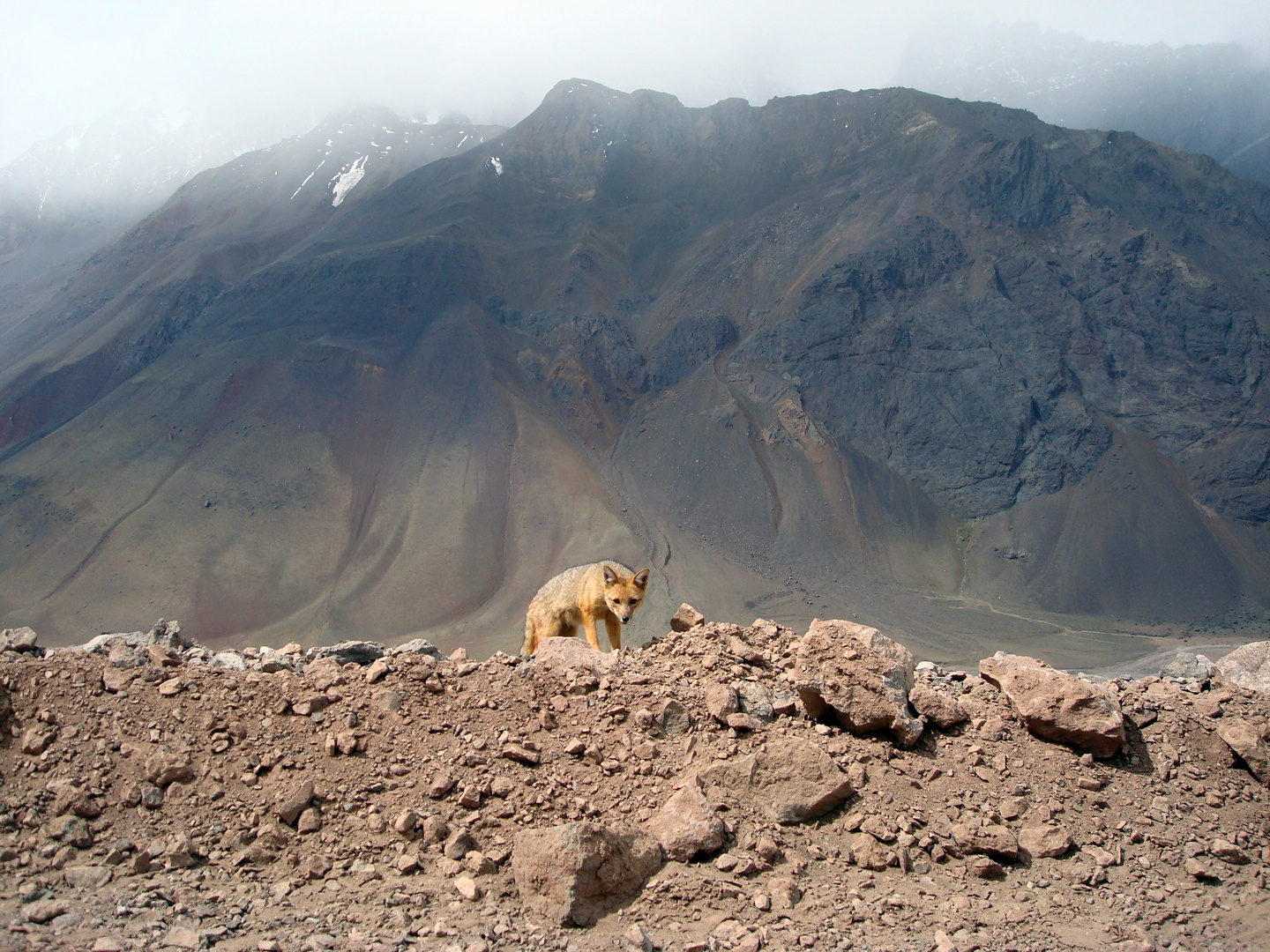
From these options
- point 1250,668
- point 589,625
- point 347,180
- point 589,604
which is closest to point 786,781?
point 589,625

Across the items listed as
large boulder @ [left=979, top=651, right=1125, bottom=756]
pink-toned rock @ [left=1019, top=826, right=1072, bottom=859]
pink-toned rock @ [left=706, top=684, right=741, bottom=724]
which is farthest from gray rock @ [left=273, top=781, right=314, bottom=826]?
large boulder @ [left=979, top=651, right=1125, bottom=756]

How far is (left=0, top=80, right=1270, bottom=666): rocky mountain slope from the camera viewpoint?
252 feet

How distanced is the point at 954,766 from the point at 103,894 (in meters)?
7.32

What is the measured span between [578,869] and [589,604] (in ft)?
20.5

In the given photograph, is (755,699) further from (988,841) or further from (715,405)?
(715,405)

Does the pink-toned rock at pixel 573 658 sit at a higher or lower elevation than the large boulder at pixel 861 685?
higher

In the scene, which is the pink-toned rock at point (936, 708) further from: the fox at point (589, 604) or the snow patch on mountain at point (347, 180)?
the snow patch on mountain at point (347, 180)

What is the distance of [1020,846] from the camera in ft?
23.3

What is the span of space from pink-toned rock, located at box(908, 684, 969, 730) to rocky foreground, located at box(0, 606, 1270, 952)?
31 millimetres

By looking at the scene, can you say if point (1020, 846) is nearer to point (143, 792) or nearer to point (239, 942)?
point (239, 942)

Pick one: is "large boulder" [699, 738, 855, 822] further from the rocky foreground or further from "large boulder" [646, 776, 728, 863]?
"large boulder" [646, 776, 728, 863]

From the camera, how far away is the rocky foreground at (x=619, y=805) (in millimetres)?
5715

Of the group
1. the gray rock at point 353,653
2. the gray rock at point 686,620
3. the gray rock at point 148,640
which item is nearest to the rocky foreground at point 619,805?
the gray rock at point 353,653

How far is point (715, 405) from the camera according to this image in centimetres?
9919
